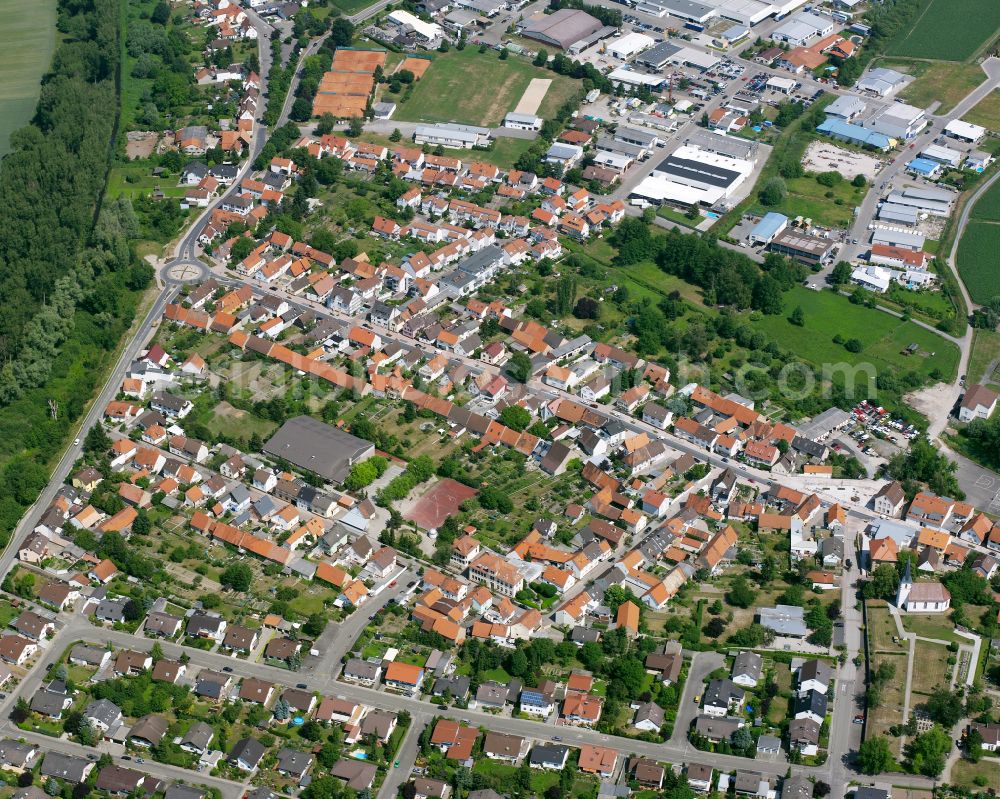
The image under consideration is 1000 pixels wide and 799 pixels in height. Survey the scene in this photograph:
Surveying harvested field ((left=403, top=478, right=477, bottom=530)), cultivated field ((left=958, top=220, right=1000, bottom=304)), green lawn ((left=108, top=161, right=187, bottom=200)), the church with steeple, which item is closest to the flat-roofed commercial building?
harvested field ((left=403, top=478, right=477, bottom=530))

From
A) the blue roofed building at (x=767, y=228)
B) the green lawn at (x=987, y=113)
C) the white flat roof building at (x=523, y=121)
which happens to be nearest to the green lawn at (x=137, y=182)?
the white flat roof building at (x=523, y=121)

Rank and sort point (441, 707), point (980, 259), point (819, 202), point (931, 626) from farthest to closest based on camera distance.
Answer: point (819, 202), point (980, 259), point (931, 626), point (441, 707)

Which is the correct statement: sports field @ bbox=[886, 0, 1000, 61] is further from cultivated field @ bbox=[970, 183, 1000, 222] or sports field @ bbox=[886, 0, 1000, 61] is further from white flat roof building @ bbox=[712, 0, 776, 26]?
cultivated field @ bbox=[970, 183, 1000, 222]

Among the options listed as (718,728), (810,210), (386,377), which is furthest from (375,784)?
(810,210)

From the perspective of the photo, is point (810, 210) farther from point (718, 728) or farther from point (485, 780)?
point (485, 780)

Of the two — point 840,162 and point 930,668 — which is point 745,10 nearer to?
point 840,162

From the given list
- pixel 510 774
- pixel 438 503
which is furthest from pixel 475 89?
pixel 510 774
